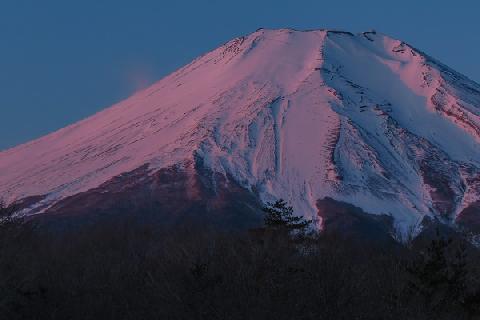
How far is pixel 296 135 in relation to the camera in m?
68.5

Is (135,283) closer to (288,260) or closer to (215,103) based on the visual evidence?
(288,260)

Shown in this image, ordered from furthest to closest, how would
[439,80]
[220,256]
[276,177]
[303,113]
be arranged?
[439,80] → [303,113] → [276,177] → [220,256]

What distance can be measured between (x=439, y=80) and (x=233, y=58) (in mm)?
18825

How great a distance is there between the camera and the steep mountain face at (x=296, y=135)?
6059 centimetres

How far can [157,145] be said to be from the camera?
66.8 metres

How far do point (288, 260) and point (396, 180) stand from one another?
49.3 m

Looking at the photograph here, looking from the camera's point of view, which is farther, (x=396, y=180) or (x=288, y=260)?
(x=396, y=180)

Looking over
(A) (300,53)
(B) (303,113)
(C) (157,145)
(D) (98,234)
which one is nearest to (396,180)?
(B) (303,113)

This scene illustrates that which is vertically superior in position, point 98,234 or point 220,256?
point 220,256

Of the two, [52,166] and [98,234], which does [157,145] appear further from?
[98,234]

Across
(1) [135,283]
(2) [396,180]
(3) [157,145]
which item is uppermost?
(1) [135,283]

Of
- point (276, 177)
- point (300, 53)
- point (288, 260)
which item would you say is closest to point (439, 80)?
point (300, 53)

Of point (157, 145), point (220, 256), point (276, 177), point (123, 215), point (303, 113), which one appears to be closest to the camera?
point (220, 256)

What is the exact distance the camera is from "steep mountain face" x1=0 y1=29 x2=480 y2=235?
199ft
